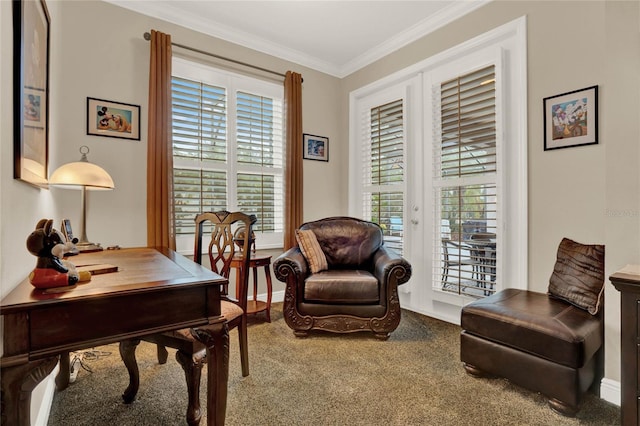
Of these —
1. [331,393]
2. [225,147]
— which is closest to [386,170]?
[225,147]

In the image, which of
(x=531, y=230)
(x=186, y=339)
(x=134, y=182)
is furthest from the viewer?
(x=134, y=182)

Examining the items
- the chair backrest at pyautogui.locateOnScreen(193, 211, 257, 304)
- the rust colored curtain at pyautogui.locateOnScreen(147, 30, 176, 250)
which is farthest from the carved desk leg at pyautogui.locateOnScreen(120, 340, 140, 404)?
the rust colored curtain at pyautogui.locateOnScreen(147, 30, 176, 250)

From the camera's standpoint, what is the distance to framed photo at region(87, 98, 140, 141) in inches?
105

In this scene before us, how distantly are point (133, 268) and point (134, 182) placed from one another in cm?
178

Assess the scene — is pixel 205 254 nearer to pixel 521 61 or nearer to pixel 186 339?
pixel 186 339

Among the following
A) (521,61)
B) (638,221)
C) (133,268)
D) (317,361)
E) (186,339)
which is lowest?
(317,361)

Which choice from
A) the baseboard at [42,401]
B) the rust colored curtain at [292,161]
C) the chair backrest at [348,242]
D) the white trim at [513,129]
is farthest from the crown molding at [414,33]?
the baseboard at [42,401]

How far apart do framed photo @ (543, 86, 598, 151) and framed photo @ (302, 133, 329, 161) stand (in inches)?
91.7

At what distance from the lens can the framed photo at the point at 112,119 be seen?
2.66m

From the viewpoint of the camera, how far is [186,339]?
4.87 ft

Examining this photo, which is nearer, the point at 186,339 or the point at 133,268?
the point at 133,268

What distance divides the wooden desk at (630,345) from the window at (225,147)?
2940 millimetres

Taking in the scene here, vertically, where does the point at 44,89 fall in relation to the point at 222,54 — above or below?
below

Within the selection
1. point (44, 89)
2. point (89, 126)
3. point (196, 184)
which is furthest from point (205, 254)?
point (44, 89)
